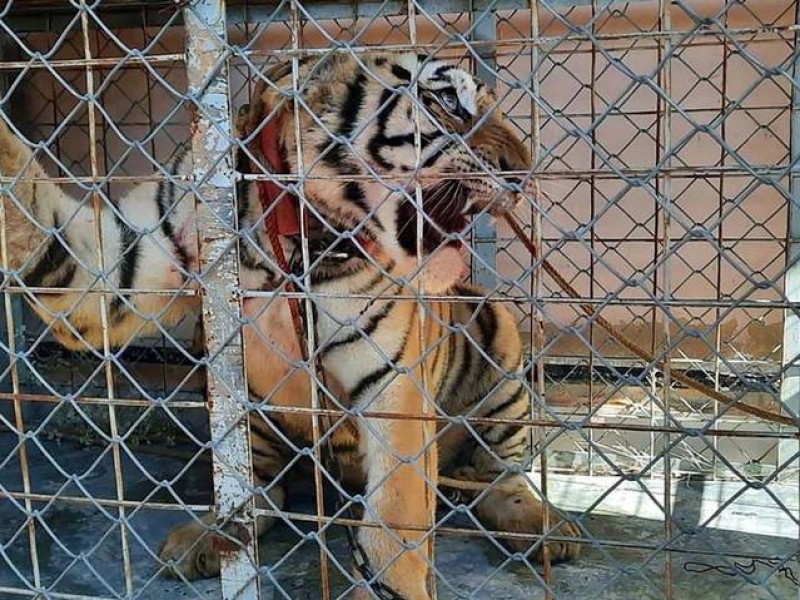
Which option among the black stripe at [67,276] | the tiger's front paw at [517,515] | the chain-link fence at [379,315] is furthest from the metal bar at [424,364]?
the black stripe at [67,276]

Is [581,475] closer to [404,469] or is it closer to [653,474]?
[653,474]

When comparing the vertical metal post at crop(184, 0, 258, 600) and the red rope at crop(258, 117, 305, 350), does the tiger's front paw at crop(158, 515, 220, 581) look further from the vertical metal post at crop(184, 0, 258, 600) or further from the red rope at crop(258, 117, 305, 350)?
the red rope at crop(258, 117, 305, 350)

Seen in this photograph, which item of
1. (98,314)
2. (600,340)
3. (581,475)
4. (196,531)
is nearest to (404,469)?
(196,531)

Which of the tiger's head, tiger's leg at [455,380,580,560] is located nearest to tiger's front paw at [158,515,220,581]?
tiger's leg at [455,380,580,560]

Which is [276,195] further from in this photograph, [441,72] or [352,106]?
[441,72]

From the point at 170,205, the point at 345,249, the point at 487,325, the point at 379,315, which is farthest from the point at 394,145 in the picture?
the point at 487,325

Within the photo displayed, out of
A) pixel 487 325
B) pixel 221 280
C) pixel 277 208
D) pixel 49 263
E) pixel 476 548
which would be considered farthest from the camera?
pixel 487 325

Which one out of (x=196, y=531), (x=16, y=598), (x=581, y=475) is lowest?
(x=16, y=598)

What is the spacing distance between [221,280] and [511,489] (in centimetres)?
106

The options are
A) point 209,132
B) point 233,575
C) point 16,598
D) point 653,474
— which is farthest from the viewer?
point 653,474

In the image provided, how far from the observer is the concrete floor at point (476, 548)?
183 centimetres

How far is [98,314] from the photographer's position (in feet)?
6.13

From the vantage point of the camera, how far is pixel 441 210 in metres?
1.84

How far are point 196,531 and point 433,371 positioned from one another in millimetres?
598
